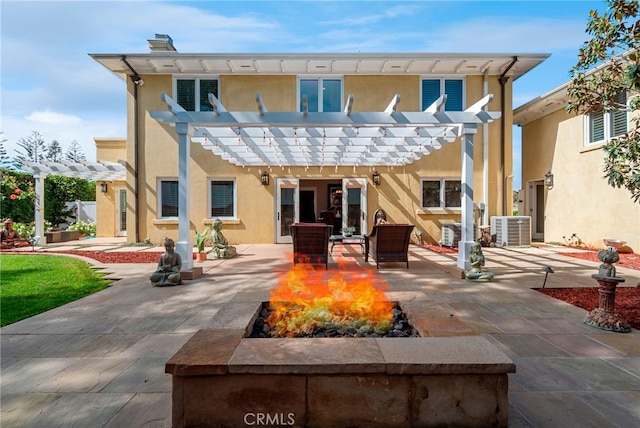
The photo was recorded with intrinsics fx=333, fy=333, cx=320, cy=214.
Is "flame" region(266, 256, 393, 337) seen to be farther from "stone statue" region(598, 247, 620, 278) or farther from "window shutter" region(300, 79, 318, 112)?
"window shutter" region(300, 79, 318, 112)

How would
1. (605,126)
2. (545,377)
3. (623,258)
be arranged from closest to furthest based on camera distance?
1. (545,377)
2. (623,258)
3. (605,126)

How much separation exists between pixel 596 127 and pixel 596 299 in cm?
778

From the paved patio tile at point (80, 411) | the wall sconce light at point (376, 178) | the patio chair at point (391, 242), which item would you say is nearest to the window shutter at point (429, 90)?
the wall sconce light at point (376, 178)

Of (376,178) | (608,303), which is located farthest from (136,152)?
(608,303)

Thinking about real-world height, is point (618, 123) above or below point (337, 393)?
above

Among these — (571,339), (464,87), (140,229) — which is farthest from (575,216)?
(140,229)

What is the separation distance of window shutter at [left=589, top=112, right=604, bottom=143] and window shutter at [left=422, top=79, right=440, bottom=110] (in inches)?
177

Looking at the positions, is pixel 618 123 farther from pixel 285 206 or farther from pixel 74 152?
pixel 74 152

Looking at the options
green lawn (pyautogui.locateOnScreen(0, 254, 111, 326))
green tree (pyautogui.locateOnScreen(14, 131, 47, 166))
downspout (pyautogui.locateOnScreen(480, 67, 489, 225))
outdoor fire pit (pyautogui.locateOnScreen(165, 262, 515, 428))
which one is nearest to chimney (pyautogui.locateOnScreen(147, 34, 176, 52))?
green lawn (pyautogui.locateOnScreen(0, 254, 111, 326))

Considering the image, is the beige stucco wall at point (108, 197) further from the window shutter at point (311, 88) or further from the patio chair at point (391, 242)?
the patio chair at point (391, 242)

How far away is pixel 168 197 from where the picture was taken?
37.5 ft

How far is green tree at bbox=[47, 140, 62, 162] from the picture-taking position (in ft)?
118

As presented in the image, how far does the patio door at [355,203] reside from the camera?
11.4m

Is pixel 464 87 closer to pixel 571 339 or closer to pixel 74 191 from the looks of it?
pixel 571 339
